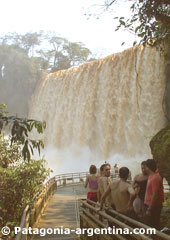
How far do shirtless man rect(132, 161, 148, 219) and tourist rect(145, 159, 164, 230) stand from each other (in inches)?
3.9

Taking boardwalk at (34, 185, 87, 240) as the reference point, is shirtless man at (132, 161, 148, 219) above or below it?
above

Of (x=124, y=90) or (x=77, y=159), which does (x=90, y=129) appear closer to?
(x=77, y=159)

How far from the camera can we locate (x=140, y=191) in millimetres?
4254

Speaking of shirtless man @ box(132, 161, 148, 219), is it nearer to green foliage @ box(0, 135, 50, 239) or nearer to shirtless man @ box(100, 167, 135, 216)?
shirtless man @ box(100, 167, 135, 216)

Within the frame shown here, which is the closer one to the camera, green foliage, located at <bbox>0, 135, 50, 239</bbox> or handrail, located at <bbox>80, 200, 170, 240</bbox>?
handrail, located at <bbox>80, 200, 170, 240</bbox>

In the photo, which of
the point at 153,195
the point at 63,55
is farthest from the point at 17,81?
the point at 153,195

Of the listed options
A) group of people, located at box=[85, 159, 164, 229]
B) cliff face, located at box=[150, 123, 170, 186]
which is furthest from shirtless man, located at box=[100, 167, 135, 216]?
cliff face, located at box=[150, 123, 170, 186]

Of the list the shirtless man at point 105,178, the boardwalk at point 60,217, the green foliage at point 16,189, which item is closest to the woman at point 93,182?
the shirtless man at point 105,178

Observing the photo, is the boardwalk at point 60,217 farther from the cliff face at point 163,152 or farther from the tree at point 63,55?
the tree at point 63,55

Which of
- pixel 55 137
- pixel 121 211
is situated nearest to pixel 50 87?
pixel 55 137

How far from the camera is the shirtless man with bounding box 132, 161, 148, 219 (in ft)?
13.1

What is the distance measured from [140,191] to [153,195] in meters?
0.52

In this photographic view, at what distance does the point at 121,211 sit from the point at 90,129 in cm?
2022

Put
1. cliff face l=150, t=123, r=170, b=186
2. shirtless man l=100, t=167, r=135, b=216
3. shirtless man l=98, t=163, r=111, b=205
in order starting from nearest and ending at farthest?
shirtless man l=100, t=167, r=135, b=216, shirtless man l=98, t=163, r=111, b=205, cliff face l=150, t=123, r=170, b=186
